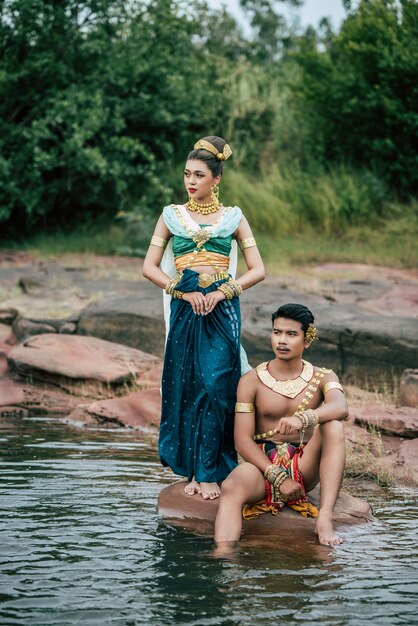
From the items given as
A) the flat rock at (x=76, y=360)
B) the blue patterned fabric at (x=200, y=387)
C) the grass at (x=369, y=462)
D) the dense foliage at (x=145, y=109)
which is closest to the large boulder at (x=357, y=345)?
the flat rock at (x=76, y=360)

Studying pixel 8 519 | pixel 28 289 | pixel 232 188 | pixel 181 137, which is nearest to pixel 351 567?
pixel 8 519

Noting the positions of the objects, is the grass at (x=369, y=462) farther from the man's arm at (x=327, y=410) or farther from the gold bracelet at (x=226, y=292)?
the gold bracelet at (x=226, y=292)

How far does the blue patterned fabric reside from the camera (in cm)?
552

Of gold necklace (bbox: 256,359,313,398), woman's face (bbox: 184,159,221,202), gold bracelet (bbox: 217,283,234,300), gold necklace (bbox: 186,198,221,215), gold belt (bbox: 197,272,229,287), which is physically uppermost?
woman's face (bbox: 184,159,221,202)

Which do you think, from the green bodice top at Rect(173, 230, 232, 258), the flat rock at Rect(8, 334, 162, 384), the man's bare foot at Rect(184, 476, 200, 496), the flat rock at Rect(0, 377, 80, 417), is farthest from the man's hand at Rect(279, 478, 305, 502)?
the flat rock at Rect(8, 334, 162, 384)

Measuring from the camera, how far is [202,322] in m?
5.59

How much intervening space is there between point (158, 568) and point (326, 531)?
3.20ft

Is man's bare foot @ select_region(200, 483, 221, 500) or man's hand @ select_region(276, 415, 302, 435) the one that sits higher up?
man's hand @ select_region(276, 415, 302, 435)

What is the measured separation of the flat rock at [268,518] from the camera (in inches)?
205

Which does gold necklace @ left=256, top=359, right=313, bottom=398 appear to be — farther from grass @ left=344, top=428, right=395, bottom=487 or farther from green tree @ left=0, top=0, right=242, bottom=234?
green tree @ left=0, top=0, right=242, bottom=234

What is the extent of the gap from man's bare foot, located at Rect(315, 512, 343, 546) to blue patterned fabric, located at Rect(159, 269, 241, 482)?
0.72m

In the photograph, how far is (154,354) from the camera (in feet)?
36.6

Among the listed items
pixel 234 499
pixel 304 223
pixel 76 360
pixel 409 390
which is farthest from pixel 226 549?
pixel 304 223

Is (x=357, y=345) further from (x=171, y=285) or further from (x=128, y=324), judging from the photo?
(x=171, y=285)
